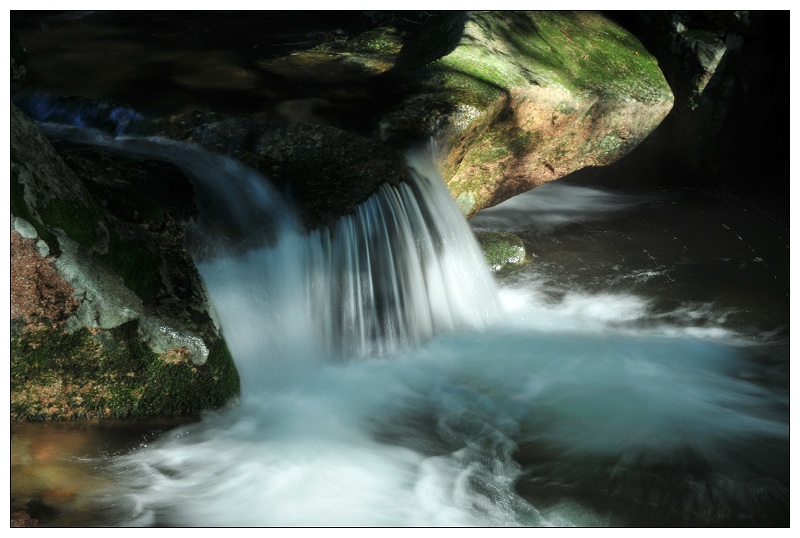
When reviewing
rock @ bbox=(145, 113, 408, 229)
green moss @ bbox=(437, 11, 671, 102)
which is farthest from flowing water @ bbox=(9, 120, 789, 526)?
green moss @ bbox=(437, 11, 671, 102)

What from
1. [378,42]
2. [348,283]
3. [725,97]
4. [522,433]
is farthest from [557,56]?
[522,433]

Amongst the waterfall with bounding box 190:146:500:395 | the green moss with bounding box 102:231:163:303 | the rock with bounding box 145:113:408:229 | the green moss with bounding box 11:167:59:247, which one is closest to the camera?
the green moss with bounding box 11:167:59:247

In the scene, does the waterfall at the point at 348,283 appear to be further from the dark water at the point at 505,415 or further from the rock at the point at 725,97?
the rock at the point at 725,97

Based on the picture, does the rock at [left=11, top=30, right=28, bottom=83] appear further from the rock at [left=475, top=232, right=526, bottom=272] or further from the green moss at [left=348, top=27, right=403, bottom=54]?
the green moss at [left=348, top=27, right=403, bottom=54]

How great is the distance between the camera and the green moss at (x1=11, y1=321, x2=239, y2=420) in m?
3.99

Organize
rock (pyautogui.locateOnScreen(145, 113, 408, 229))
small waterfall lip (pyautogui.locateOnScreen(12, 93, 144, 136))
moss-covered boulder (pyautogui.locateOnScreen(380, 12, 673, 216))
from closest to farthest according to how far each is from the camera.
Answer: rock (pyautogui.locateOnScreen(145, 113, 408, 229)), small waterfall lip (pyautogui.locateOnScreen(12, 93, 144, 136)), moss-covered boulder (pyautogui.locateOnScreen(380, 12, 673, 216))

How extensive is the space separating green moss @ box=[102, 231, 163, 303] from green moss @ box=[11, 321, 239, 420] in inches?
9.7

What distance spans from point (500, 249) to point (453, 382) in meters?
2.40

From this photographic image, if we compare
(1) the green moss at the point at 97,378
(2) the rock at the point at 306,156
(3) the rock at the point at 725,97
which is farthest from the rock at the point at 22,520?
(3) the rock at the point at 725,97

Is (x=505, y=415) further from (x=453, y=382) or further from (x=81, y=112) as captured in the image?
(x=81, y=112)

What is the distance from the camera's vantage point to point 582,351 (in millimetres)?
5730

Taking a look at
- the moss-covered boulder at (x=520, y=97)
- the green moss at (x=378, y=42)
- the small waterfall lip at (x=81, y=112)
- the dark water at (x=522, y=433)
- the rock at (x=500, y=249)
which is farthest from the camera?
the green moss at (x=378, y=42)

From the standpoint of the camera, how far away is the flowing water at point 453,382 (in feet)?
12.6

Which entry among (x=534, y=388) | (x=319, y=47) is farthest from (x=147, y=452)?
(x=319, y=47)
